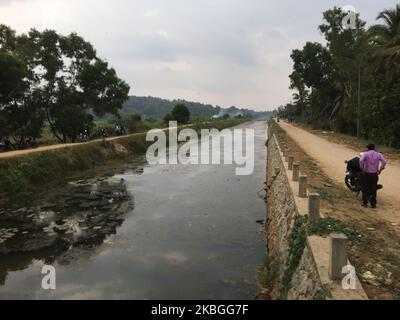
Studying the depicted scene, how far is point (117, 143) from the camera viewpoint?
40500mm

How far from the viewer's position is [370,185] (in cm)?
1163

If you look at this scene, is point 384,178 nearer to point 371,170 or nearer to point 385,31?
point 371,170

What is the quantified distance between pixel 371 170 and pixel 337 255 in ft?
20.6

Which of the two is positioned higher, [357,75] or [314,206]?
[357,75]

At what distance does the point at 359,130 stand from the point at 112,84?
2701cm

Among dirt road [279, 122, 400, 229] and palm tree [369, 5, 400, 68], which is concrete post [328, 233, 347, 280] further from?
palm tree [369, 5, 400, 68]

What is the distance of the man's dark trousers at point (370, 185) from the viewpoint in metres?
11.5

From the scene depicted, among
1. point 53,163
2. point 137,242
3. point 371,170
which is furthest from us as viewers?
point 53,163

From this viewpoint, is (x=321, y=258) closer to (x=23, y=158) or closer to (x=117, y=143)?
(x=23, y=158)

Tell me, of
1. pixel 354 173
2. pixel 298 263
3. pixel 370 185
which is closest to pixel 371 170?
pixel 370 185

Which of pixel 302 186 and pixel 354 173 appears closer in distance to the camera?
pixel 302 186

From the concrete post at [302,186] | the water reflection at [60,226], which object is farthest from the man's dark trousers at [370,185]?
the water reflection at [60,226]

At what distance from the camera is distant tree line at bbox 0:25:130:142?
111ft

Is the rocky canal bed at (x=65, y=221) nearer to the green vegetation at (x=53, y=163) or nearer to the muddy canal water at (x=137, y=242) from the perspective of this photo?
the muddy canal water at (x=137, y=242)
